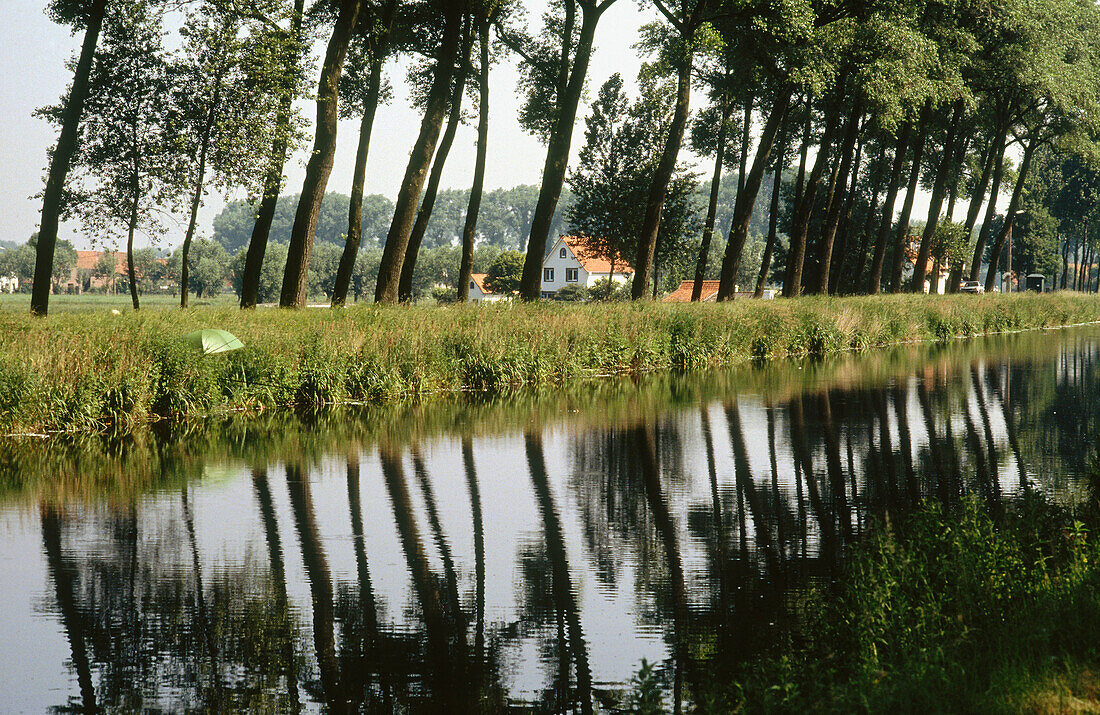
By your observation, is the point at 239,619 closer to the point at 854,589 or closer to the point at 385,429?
the point at 854,589

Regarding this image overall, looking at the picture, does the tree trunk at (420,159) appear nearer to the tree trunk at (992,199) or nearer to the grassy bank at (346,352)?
the grassy bank at (346,352)

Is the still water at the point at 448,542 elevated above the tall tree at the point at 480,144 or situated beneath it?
situated beneath

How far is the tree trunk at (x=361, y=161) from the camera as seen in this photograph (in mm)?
26716

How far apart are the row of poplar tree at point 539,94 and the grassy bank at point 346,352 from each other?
3.75m

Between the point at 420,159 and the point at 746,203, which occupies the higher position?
the point at 746,203

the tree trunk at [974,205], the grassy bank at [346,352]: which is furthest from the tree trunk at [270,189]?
the tree trunk at [974,205]

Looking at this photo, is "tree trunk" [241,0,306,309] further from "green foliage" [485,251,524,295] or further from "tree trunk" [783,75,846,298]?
"green foliage" [485,251,524,295]

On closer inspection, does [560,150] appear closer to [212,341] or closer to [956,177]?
[212,341]

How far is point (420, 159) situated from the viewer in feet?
78.7

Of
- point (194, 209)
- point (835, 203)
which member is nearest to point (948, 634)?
point (194, 209)

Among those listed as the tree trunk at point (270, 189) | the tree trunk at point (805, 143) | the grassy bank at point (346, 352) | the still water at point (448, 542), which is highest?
the tree trunk at point (805, 143)

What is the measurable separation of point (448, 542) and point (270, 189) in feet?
63.5

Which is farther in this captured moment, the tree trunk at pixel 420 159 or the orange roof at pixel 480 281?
the orange roof at pixel 480 281

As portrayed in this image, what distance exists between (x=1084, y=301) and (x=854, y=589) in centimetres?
6104
